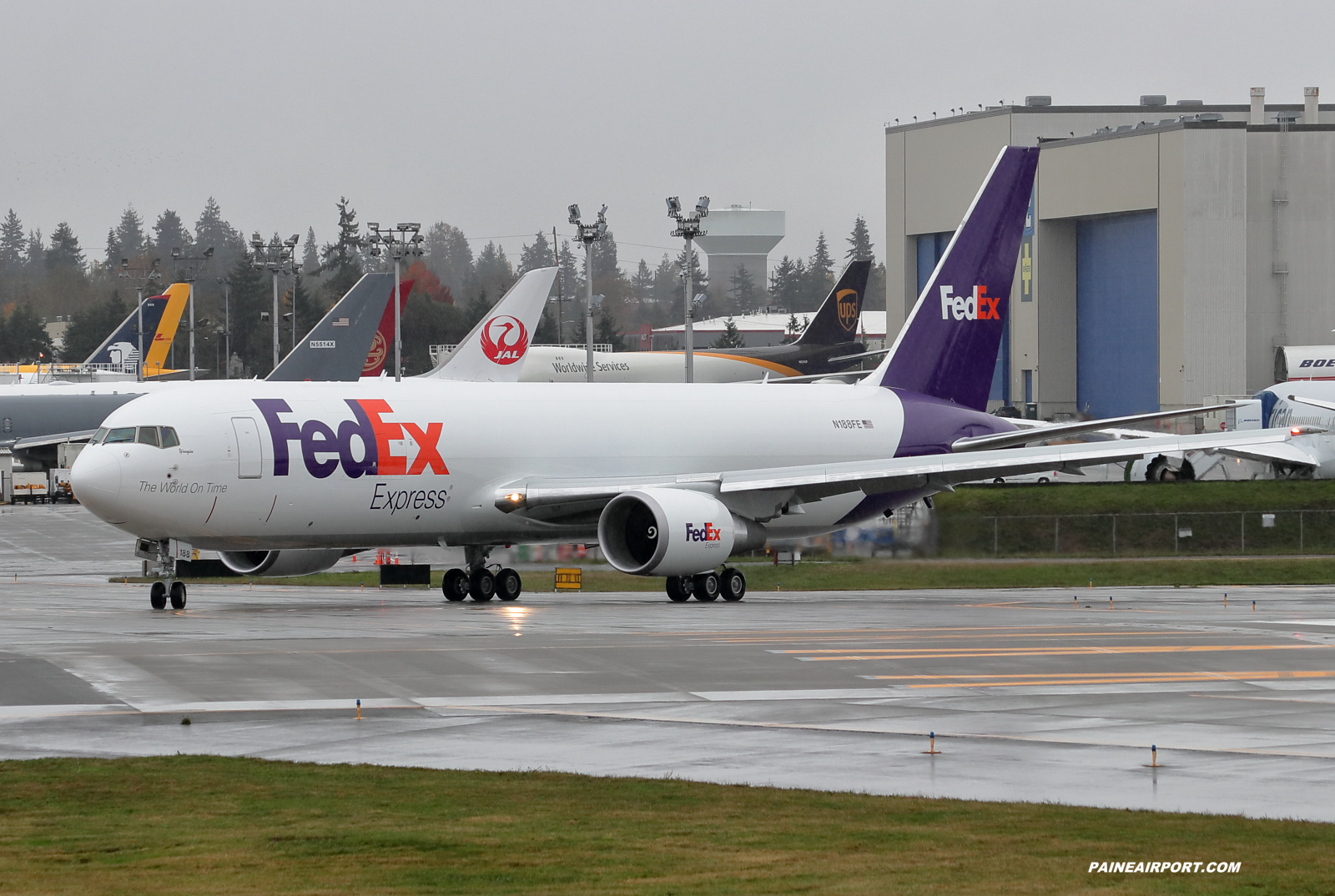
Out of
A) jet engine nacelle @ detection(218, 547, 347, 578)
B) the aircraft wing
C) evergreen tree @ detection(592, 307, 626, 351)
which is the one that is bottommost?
jet engine nacelle @ detection(218, 547, 347, 578)

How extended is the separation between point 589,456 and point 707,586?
12.5ft

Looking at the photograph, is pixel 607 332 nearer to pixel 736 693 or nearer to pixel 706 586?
pixel 706 586

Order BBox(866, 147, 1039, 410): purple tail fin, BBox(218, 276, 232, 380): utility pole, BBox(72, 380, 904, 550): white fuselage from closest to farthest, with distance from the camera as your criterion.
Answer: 1. BBox(72, 380, 904, 550): white fuselage
2. BBox(866, 147, 1039, 410): purple tail fin
3. BBox(218, 276, 232, 380): utility pole

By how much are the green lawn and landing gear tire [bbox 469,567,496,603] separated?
22.2 metres

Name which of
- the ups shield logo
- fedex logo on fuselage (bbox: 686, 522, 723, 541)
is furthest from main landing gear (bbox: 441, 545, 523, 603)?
the ups shield logo

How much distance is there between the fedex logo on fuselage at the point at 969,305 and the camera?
1674 inches

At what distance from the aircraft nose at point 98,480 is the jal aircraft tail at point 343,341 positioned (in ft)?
99.9

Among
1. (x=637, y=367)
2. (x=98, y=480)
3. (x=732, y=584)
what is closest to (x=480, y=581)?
(x=732, y=584)

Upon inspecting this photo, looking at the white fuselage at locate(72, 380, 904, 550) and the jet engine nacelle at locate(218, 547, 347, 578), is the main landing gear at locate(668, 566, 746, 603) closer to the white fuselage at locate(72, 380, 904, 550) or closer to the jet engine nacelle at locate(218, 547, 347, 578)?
the white fuselage at locate(72, 380, 904, 550)

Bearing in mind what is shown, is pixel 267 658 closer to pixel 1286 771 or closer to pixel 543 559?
pixel 1286 771

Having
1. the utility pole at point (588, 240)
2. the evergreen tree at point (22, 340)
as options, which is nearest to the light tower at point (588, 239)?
the utility pole at point (588, 240)

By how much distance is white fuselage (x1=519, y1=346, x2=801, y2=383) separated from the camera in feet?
364

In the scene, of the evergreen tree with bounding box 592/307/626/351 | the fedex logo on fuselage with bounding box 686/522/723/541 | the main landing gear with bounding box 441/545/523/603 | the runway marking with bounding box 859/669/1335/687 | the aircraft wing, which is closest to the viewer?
the runway marking with bounding box 859/669/1335/687

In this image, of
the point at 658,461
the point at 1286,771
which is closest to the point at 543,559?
the point at 658,461
